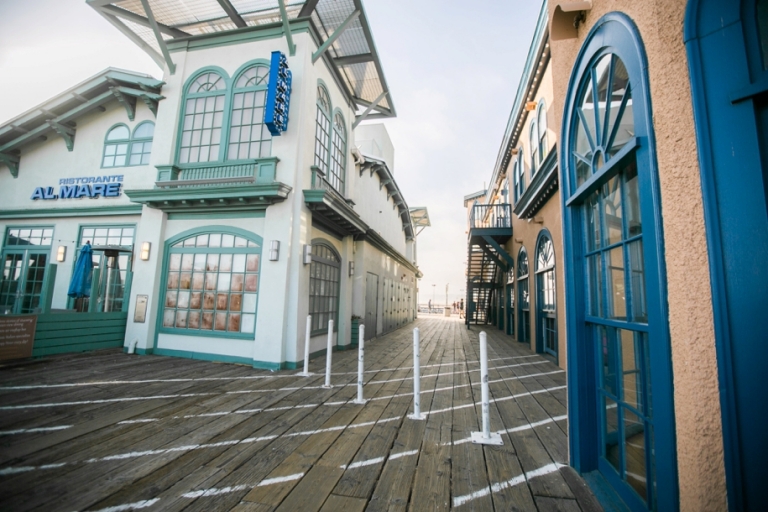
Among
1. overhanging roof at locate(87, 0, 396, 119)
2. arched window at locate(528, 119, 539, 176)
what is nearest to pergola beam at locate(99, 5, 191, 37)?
overhanging roof at locate(87, 0, 396, 119)

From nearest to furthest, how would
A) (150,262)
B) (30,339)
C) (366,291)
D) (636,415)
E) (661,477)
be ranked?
(661,477)
(636,415)
(30,339)
(150,262)
(366,291)

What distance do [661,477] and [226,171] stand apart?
8183 millimetres

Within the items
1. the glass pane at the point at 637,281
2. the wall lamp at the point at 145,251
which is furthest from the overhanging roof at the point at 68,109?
the glass pane at the point at 637,281

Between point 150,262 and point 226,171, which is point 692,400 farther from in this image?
point 150,262

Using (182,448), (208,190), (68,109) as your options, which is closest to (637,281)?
(182,448)

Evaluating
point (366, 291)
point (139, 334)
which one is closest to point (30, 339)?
point (139, 334)

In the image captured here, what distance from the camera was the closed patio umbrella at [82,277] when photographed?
291 inches

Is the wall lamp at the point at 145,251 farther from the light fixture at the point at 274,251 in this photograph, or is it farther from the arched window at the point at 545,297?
the arched window at the point at 545,297

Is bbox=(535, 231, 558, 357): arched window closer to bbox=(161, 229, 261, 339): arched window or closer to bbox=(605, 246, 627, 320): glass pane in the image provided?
bbox=(605, 246, 627, 320): glass pane

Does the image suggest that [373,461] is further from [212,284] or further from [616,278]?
[212,284]

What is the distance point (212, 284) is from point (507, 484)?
22.4 ft

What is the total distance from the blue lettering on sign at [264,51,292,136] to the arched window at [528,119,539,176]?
6.30m

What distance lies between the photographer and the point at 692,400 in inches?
54.8

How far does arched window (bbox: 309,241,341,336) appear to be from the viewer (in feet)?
25.4
